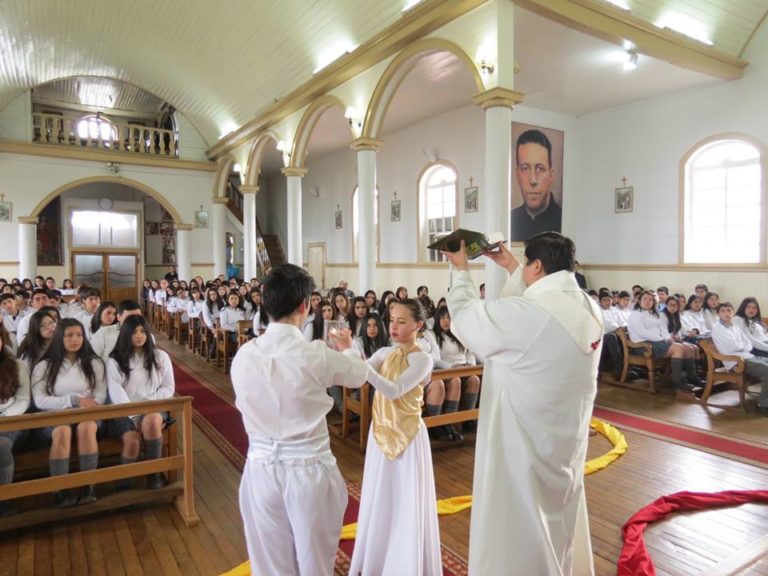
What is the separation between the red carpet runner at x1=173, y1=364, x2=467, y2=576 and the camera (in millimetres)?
3037

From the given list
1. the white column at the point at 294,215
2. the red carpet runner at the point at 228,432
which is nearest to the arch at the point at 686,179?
the white column at the point at 294,215

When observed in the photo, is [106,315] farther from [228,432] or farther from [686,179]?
[686,179]

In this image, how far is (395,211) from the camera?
13852 mm

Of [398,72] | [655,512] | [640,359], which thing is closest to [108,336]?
[655,512]

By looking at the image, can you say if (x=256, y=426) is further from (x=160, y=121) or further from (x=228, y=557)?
(x=160, y=121)

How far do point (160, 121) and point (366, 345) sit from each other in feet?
58.3

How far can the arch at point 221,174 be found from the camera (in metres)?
15.8

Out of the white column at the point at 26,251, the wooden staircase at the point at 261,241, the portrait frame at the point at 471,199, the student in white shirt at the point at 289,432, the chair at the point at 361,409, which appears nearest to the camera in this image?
the student in white shirt at the point at 289,432

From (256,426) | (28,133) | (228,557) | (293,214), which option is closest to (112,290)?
(28,133)

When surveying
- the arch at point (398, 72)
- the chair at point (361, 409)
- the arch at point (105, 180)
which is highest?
the arch at point (398, 72)

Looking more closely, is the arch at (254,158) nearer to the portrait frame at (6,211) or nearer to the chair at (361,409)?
the portrait frame at (6,211)

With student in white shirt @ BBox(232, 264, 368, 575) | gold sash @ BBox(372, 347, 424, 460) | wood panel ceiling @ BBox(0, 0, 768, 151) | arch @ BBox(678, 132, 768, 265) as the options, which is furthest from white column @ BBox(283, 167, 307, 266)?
student in white shirt @ BBox(232, 264, 368, 575)

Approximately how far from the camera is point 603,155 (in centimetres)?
1145

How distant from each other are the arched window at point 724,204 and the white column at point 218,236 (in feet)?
39.1
